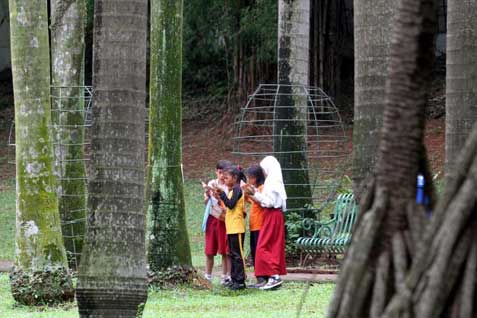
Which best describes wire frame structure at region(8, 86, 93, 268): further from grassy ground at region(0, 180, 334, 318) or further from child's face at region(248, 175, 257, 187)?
child's face at region(248, 175, 257, 187)

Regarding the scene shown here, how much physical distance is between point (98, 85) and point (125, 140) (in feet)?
1.41

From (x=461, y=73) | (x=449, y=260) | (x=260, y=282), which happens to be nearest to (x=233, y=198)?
(x=260, y=282)

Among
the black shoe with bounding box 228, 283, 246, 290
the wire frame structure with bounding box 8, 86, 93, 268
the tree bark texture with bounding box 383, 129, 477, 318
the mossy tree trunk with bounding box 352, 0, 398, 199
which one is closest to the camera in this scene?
the tree bark texture with bounding box 383, 129, 477, 318

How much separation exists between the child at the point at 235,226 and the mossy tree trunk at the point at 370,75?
3.94m

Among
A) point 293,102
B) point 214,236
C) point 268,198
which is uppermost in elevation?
point 293,102

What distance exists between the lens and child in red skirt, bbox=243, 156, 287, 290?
1326cm

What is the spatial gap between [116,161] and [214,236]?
6.14 meters

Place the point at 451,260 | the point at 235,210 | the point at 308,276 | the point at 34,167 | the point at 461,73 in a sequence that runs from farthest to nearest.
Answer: the point at 308,276 → the point at 235,210 → the point at 34,167 → the point at 461,73 → the point at 451,260

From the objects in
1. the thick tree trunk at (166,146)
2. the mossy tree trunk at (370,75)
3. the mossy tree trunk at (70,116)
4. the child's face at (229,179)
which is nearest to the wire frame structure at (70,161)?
the mossy tree trunk at (70,116)

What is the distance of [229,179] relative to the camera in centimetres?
1330

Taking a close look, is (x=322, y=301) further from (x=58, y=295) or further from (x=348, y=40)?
(x=348, y=40)

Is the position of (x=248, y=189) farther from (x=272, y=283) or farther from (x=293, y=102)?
(x=293, y=102)

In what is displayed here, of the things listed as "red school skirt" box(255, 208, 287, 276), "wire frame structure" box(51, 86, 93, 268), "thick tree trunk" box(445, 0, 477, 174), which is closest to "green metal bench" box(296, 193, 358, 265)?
"red school skirt" box(255, 208, 287, 276)

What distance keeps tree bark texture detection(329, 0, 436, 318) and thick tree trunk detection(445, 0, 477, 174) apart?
3785 mm
